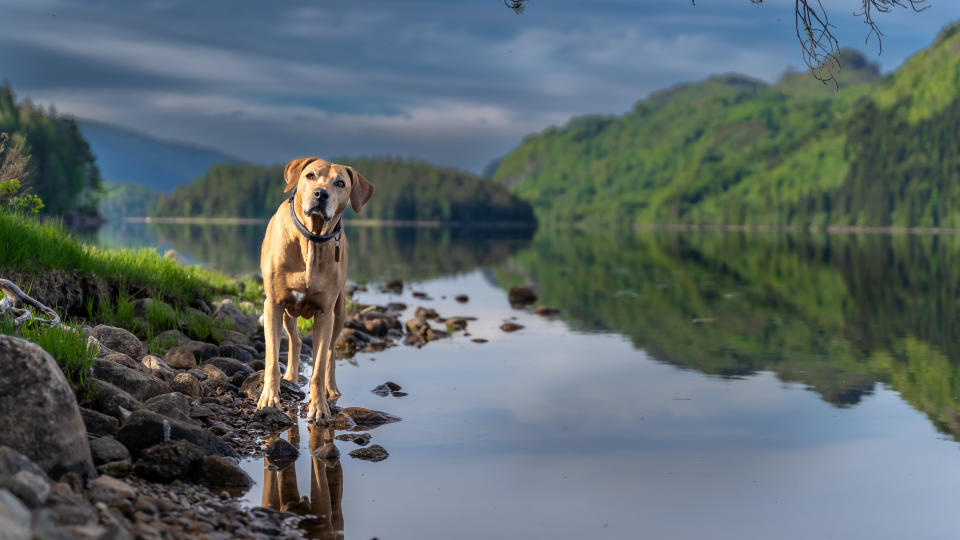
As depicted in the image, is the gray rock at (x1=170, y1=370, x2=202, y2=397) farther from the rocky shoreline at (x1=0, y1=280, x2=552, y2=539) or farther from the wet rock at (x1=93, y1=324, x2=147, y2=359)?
the wet rock at (x1=93, y1=324, x2=147, y2=359)

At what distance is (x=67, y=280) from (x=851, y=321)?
23.9 m

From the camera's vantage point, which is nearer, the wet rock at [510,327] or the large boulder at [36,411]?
the large boulder at [36,411]

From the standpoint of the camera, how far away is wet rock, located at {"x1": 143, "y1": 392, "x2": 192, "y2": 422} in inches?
398

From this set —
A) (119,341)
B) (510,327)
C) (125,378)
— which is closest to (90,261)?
(119,341)

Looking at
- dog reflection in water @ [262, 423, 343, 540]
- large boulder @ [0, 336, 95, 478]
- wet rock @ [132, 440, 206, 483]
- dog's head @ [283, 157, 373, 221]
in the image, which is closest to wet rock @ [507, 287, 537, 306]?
dog's head @ [283, 157, 373, 221]

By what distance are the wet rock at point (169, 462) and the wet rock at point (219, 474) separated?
0.10 metres

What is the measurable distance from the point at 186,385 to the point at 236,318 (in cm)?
679

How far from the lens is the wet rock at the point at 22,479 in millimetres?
6277

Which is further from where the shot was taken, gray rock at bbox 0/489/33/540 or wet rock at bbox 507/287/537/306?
wet rock at bbox 507/287/537/306

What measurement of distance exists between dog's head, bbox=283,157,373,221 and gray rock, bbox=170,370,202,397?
3307 mm

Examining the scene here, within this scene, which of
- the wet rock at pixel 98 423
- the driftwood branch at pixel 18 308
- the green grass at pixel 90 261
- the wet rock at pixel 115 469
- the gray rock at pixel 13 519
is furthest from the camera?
the green grass at pixel 90 261

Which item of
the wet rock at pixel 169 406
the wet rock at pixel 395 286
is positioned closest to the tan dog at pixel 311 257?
the wet rock at pixel 169 406

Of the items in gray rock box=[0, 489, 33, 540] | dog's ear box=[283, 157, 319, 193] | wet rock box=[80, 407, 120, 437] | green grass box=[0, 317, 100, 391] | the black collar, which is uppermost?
dog's ear box=[283, 157, 319, 193]

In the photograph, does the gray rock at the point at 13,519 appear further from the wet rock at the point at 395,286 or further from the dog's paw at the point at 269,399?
the wet rock at the point at 395,286
